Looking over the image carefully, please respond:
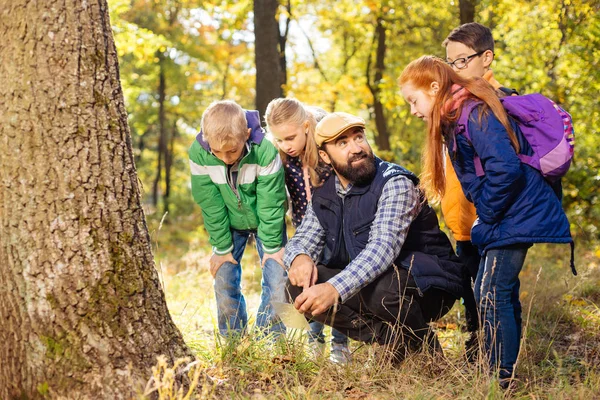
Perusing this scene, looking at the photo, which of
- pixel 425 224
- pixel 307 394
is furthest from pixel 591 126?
pixel 307 394

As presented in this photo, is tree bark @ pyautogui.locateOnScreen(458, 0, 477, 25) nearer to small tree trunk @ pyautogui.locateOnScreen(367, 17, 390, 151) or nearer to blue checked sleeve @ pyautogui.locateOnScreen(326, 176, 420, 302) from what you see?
small tree trunk @ pyautogui.locateOnScreen(367, 17, 390, 151)

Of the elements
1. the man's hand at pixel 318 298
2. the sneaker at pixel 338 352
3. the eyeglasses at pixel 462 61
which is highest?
the eyeglasses at pixel 462 61

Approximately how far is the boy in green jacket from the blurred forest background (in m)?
0.89

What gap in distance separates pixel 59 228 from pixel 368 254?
64.2 inches

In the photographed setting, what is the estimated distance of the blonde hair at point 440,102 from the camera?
10.5ft

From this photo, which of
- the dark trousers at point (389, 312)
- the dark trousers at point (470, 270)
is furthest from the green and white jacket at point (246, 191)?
the dark trousers at point (470, 270)

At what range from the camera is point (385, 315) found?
3527 mm

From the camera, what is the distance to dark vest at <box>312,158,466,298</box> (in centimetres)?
358

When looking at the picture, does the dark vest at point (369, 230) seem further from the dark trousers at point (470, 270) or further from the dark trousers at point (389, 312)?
the dark trousers at point (470, 270)

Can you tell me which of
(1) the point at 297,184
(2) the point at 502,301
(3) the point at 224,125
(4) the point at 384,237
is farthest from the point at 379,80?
(2) the point at 502,301

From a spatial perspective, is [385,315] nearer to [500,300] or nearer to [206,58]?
[500,300]

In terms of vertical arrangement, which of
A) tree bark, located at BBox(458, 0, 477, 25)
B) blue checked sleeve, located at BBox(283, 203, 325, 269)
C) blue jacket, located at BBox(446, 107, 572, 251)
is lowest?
blue checked sleeve, located at BBox(283, 203, 325, 269)

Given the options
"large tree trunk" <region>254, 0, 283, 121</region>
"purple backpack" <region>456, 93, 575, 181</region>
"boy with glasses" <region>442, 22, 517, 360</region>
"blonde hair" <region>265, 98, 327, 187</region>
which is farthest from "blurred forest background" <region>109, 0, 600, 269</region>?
"purple backpack" <region>456, 93, 575, 181</region>

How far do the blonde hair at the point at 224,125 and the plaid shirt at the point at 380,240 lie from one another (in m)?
0.71
